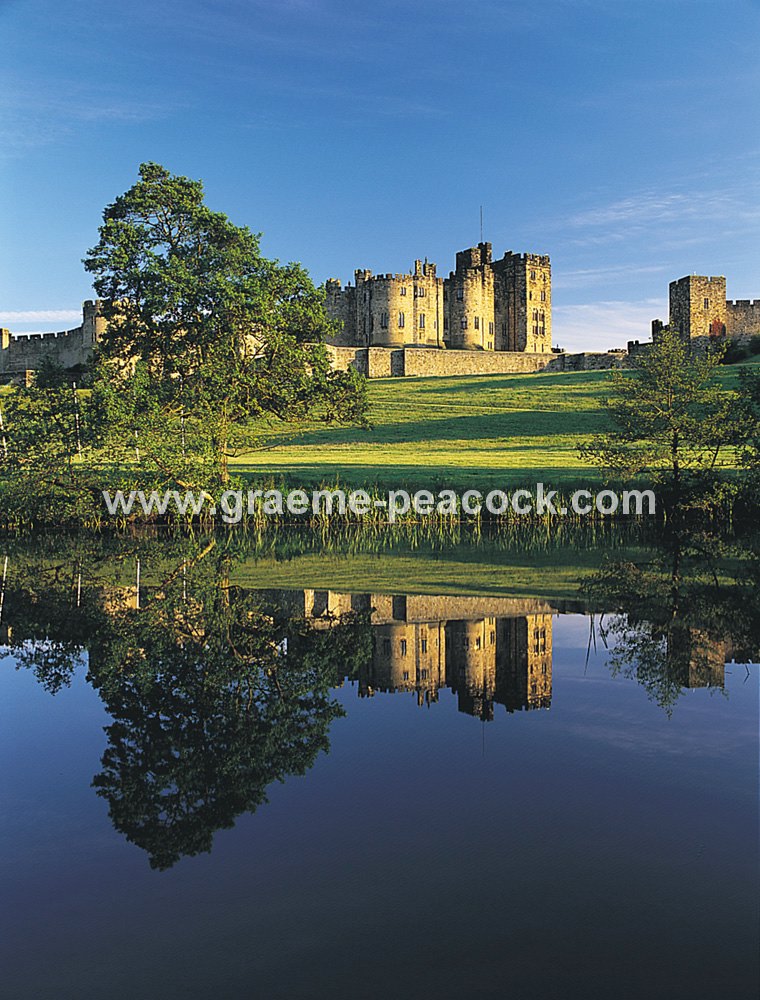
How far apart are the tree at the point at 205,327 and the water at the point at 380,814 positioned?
14.7 metres

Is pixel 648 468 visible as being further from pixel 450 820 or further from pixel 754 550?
pixel 450 820

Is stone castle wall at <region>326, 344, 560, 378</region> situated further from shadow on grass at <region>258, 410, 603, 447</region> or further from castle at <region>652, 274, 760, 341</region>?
shadow on grass at <region>258, 410, 603, 447</region>

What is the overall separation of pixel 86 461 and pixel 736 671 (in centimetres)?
2004

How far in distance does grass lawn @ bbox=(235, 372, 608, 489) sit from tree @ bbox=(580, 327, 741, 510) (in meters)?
2.22

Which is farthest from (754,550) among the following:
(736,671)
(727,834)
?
(727,834)

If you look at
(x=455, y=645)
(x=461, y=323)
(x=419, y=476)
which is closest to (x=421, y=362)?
(x=461, y=323)

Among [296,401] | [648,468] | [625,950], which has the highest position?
[296,401]

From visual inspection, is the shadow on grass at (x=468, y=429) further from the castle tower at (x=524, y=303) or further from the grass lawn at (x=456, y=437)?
the castle tower at (x=524, y=303)

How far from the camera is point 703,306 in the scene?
73375 mm

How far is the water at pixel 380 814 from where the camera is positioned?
12.9 ft

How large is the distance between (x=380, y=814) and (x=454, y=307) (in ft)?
271

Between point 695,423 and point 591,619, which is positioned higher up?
point 695,423

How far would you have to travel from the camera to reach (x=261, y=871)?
4727 mm

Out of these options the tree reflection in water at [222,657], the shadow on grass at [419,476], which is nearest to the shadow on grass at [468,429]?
the shadow on grass at [419,476]
